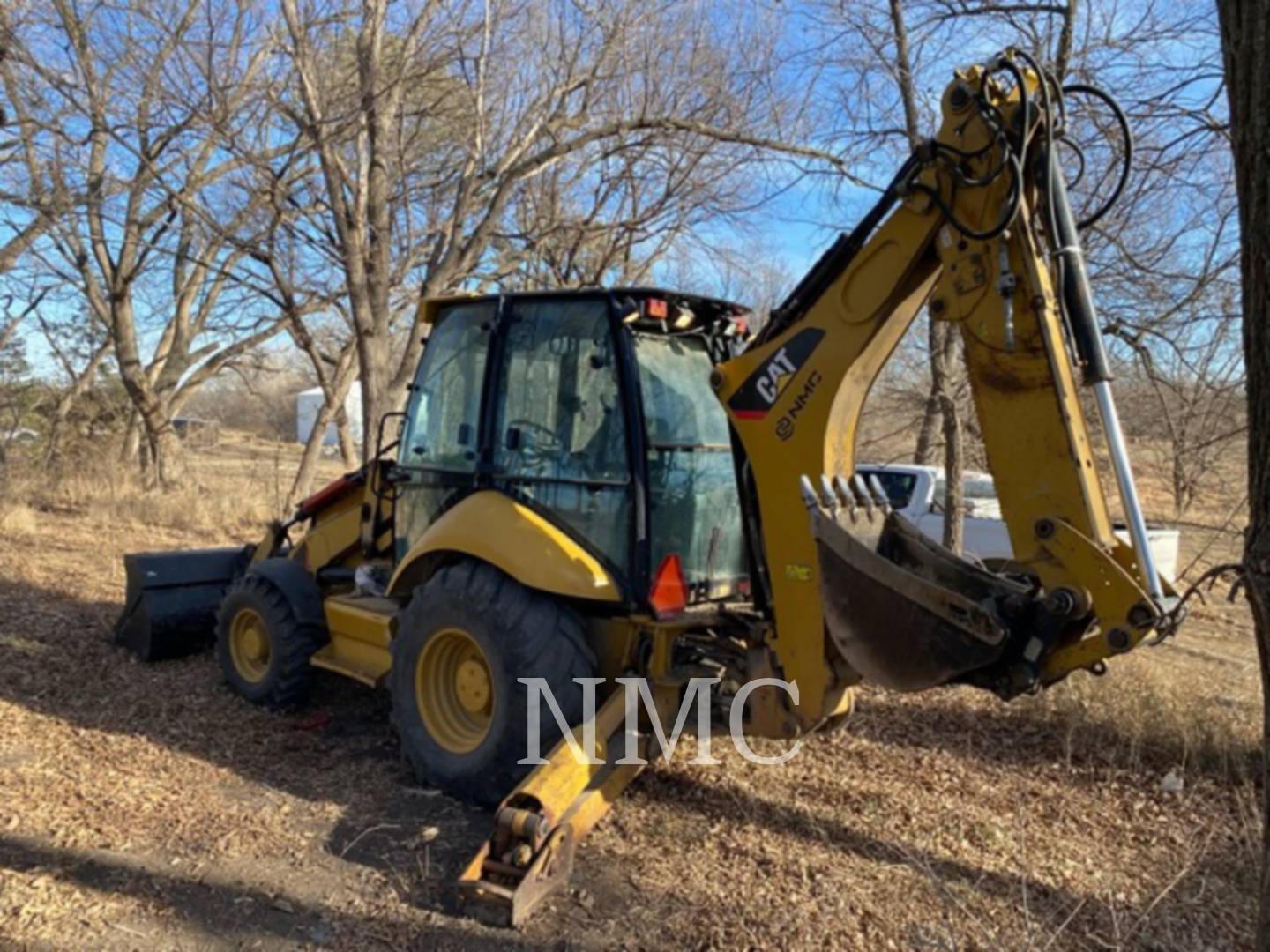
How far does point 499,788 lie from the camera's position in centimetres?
423

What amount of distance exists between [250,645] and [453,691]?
6.42 feet

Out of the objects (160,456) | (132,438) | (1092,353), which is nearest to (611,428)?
(1092,353)

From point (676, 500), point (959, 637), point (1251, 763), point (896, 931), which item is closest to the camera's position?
point (959, 637)

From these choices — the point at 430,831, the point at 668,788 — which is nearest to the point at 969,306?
the point at 668,788

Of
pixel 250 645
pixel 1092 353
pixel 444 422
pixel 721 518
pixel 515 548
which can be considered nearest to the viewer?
pixel 1092 353

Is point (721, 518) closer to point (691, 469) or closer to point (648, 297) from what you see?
point (691, 469)

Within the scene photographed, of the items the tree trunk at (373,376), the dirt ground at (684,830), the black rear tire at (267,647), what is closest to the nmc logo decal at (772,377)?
the dirt ground at (684,830)

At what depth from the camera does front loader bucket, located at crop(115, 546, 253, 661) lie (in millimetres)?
6465

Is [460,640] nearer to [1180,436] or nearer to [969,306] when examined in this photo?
[969,306]

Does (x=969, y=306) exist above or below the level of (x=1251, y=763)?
above

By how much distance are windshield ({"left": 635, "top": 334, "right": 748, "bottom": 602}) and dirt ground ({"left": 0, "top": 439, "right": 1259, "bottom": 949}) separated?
1093mm

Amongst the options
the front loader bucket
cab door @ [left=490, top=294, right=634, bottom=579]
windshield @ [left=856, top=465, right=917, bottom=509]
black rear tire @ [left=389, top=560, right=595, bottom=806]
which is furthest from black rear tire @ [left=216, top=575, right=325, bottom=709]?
windshield @ [left=856, top=465, right=917, bottom=509]

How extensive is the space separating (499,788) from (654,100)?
956cm

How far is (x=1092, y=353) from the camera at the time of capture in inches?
120
